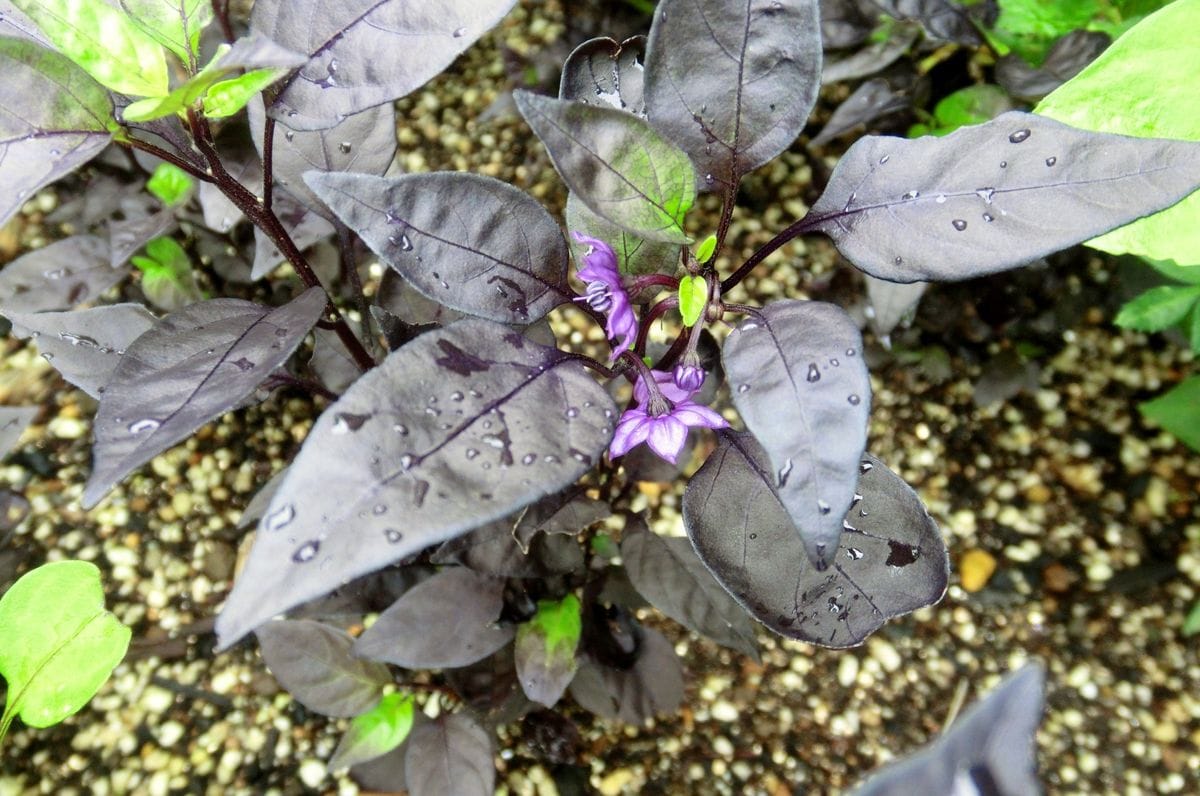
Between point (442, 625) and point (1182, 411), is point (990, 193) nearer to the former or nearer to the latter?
point (442, 625)

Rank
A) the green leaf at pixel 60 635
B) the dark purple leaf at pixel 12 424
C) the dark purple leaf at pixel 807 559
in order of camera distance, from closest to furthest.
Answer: the dark purple leaf at pixel 807 559 → the green leaf at pixel 60 635 → the dark purple leaf at pixel 12 424

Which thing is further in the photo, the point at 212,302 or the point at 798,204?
the point at 798,204

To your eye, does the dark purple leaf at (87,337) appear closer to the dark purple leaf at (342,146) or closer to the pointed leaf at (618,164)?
the dark purple leaf at (342,146)

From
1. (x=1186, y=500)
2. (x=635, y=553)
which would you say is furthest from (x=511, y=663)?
(x=1186, y=500)

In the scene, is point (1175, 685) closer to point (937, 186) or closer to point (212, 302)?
point (937, 186)

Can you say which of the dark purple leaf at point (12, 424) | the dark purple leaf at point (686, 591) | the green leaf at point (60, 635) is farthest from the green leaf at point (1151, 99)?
the dark purple leaf at point (12, 424)

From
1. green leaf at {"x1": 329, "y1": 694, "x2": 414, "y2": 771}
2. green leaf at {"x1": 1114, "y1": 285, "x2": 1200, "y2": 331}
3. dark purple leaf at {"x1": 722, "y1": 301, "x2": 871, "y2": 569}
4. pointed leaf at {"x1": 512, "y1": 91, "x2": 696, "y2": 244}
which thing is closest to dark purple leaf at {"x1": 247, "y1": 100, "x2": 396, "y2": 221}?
pointed leaf at {"x1": 512, "y1": 91, "x2": 696, "y2": 244}
